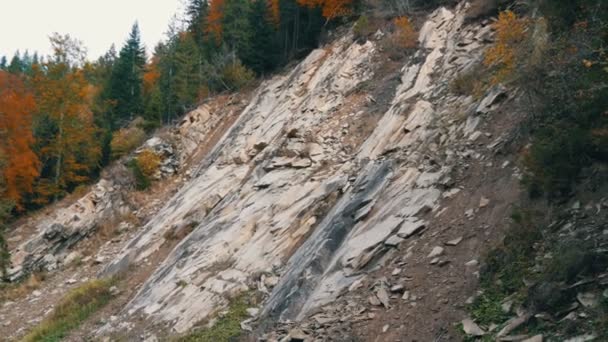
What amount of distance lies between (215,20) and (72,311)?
2940cm

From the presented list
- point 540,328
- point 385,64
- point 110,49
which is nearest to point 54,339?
point 540,328

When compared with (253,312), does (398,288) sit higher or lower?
higher

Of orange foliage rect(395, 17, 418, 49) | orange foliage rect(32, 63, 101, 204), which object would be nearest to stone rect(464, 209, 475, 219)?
orange foliage rect(395, 17, 418, 49)

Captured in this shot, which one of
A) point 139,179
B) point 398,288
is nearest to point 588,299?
point 398,288

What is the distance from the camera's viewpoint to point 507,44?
42.9ft

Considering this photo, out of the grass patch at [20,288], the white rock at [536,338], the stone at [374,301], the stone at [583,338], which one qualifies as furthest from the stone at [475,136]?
the grass patch at [20,288]

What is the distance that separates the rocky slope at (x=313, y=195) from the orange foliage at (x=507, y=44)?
0.75m

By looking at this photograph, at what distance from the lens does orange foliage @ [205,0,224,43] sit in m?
39.3

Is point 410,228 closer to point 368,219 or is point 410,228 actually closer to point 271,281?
point 368,219

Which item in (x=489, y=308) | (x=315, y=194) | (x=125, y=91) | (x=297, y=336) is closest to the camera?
(x=489, y=308)

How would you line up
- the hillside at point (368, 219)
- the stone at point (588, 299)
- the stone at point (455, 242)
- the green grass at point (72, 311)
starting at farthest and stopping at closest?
the green grass at point (72, 311) < the stone at point (455, 242) < the hillside at point (368, 219) < the stone at point (588, 299)

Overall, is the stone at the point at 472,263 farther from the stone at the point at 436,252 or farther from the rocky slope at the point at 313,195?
the stone at the point at 436,252

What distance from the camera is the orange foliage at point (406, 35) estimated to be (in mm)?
21484

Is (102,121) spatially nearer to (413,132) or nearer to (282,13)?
(282,13)
